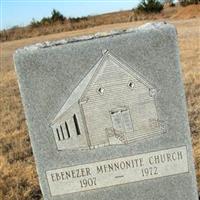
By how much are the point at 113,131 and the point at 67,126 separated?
0.28 m

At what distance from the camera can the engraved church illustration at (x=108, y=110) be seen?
3.33m

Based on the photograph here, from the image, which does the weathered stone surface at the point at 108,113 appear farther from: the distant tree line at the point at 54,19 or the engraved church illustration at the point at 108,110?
the distant tree line at the point at 54,19

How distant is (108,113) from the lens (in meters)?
3.39

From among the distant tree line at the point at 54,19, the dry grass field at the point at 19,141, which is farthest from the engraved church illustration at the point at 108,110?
the distant tree line at the point at 54,19

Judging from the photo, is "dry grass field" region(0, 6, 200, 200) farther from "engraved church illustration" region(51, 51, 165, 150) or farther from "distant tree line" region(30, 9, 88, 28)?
"distant tree line" region(30, 9, 88, 28)

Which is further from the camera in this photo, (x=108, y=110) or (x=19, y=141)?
(x=19, y=141)

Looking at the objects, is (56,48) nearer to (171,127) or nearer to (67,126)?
(67,126)

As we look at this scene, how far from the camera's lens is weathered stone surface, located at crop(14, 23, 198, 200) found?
3.33m

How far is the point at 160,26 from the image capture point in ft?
11.0

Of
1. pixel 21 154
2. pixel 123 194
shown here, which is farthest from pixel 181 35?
pixel 123 194

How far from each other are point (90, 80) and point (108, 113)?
9.0 inches

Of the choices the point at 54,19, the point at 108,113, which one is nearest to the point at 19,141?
the point at 108,113

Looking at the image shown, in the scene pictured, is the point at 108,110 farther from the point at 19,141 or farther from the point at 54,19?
the point at 54,19

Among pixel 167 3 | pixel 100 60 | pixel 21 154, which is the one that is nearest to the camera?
pixel 100 60
